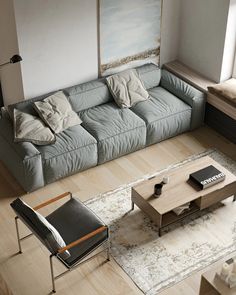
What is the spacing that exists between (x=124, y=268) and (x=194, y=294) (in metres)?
0.65

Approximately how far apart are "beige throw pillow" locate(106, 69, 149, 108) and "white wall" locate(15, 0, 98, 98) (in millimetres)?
331

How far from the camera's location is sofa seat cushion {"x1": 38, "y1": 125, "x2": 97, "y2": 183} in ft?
17.5

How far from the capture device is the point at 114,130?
5719 mm

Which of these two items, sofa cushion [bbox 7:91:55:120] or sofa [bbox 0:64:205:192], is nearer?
sofa [bbox 0:64:205:192]

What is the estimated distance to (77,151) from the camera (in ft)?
17.9

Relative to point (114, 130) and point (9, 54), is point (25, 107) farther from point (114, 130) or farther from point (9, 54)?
point (114, 130)

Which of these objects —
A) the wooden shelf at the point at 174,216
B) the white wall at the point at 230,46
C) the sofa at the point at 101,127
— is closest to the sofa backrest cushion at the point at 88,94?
the sofa at the point at 101,127

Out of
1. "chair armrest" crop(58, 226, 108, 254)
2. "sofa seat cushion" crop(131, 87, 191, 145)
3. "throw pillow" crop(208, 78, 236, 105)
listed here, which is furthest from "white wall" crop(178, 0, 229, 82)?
"chair armrest" crop(58, 226, 108, 254)

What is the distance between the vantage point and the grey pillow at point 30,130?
5.34m

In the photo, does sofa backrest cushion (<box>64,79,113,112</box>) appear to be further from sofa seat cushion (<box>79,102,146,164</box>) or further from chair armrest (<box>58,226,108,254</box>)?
chair armrest (<box>58,226,108,254</box>)

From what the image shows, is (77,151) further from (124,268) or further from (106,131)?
(124,268)

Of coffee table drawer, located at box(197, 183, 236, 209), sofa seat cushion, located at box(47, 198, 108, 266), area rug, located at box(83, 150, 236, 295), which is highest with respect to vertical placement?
sofa seat cushion, located at box(47, 198, 108, 266)

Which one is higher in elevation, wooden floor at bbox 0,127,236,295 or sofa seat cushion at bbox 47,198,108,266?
sofa seat cushion at bbox 47,198,108,266

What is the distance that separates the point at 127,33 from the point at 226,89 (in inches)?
54.4
